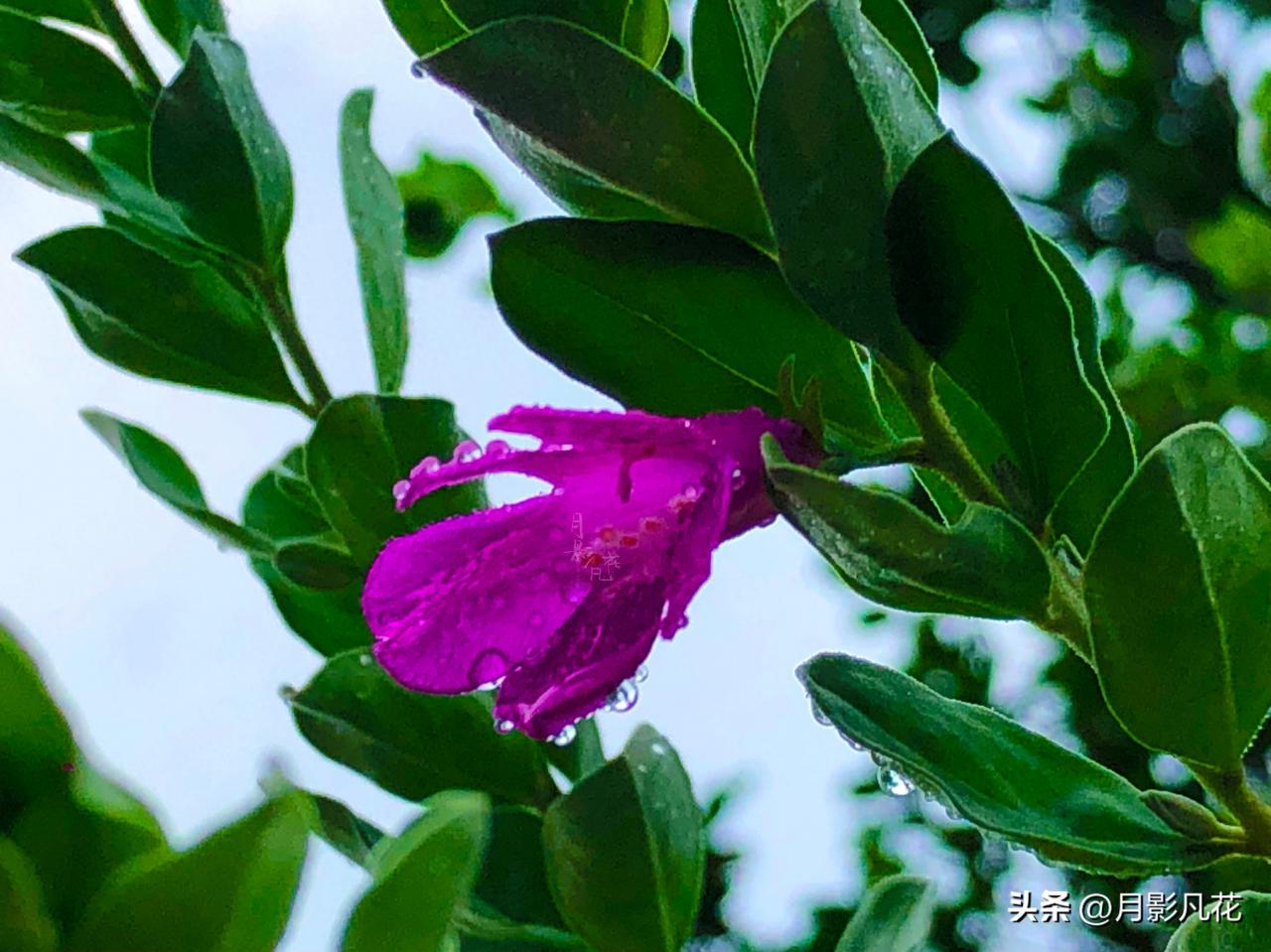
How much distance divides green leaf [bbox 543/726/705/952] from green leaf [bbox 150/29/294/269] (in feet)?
0.73

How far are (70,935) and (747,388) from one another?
0.25 meters

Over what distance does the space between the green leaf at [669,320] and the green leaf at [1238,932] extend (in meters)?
0.15

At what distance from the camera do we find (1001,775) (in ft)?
1.37

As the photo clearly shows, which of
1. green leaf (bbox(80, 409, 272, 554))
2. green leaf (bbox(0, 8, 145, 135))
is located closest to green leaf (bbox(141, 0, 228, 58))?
green leaf (bbox(0, 8, 145, 135))

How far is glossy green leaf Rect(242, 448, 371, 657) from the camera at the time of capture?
0.66m

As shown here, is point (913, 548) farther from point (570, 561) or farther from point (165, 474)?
point (165, 474)

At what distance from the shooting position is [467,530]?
43 centimetres

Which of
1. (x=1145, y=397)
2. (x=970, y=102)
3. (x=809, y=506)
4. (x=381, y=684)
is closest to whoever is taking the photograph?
(x=809, y=506)

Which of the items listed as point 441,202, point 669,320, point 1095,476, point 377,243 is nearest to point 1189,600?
point 1095,476

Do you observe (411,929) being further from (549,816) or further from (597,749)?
(597,749)

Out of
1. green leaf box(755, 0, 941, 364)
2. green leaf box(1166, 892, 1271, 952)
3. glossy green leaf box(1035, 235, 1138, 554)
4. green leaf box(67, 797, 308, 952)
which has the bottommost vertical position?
green leaf box(1166, 892, 1271, 952)

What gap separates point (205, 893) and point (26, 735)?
37 mm

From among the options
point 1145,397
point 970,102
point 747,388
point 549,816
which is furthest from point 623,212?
point 970,102

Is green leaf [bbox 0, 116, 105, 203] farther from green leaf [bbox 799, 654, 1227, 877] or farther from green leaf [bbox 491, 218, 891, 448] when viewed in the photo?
green leaf [bbox 799, 654, 1227, 877]
